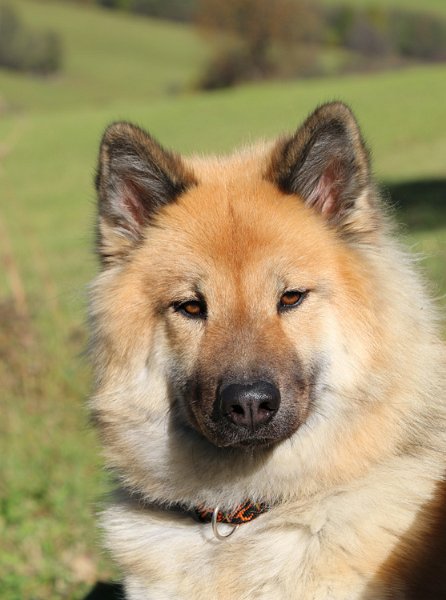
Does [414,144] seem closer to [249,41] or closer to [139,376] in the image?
[139,376]

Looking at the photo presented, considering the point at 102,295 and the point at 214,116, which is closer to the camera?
the point at 102,295

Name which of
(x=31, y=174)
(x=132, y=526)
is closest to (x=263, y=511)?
(x=132, y=526)

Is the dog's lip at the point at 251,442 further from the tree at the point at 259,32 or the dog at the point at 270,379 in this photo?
the tree at the point at 259,32

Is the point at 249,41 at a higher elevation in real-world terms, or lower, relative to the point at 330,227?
higher

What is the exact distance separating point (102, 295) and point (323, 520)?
1.38 metres

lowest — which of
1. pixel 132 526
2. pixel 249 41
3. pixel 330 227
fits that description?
pixel 132 526

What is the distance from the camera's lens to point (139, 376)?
3.76m

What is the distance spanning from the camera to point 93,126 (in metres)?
43.6

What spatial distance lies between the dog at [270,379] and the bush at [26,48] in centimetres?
6570

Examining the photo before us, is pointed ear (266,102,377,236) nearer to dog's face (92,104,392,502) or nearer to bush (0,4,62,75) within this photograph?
dog's face (92,104,392,502)

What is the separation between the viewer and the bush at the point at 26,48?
66056 mm

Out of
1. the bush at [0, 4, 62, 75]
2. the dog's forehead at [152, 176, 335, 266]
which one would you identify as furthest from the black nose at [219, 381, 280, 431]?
the bush at [0, 4, 62, 75]

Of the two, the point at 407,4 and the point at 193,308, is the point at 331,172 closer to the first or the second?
the point at 193,308

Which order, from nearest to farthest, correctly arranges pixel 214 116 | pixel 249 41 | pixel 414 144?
pixel 414 144, pixel 214 116, pixel 249 41
